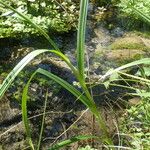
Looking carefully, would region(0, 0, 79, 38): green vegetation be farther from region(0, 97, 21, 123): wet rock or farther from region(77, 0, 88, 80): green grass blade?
region(77, 0, 88, 80): green grass blade

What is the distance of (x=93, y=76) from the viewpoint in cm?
380

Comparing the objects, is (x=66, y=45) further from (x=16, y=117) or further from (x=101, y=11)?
(x=16, y=117)

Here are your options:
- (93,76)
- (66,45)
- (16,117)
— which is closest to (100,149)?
(16,117)

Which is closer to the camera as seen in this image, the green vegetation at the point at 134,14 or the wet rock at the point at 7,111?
the wet rock at the point at 7,111

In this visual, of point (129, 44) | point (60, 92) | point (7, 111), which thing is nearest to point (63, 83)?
point (7, 111)

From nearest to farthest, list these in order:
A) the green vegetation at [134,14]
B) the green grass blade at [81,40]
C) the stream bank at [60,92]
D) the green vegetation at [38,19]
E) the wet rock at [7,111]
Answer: the green grass blade at [81,40] → the stream bank at [60,92] → the wet rock at [7,111] → the green vegetation at [38,19] → the green vegetation at [134,14]

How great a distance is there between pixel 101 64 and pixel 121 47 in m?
0.54

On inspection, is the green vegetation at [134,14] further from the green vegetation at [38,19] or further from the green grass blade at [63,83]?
the green grass blade at [63,83]

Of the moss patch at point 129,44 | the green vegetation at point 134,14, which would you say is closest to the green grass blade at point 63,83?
the moss patch at point 129,44

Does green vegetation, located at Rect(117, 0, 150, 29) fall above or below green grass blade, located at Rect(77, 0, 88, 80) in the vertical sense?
below

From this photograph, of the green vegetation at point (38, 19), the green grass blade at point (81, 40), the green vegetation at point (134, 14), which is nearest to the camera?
the green grass blade at point (81, 40)

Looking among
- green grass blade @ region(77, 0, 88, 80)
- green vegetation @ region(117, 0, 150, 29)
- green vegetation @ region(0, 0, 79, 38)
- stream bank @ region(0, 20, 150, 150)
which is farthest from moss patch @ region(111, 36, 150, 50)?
green grass blade @ region(77, 0, 88, 80)

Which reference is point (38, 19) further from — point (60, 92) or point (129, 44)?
point (60, 92)

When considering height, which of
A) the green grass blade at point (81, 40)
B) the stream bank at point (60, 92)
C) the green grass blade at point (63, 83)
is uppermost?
the green grass blade at point (81, 40)
